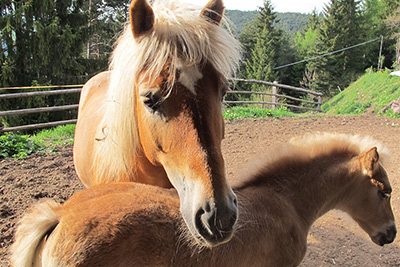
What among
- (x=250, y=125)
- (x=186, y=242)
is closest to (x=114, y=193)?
(x=186, y=242)

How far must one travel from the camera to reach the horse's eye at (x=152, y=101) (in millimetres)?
1516

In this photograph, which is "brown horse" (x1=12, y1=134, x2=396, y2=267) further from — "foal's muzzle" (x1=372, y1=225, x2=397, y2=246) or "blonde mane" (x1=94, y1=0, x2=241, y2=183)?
"blonde mane" (x1=94, y1=0, x2=241, y2=183)

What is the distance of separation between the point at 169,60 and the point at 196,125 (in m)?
0.39

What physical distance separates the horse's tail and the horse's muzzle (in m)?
0.77

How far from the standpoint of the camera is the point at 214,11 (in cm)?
179

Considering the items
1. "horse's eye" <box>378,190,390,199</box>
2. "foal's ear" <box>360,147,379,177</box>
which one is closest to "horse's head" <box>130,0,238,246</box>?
"foal's ear" <box>360,147,379,177</box>

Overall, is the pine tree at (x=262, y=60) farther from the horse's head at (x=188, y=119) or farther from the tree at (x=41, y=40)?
the horse's head at (x=188, y=119)

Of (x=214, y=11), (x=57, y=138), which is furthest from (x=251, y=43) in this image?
(x=214, y=11)

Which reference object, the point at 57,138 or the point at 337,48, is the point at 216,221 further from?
the point at 337,48

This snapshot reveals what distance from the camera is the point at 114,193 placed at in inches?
67.3

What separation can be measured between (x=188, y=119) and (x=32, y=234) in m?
0.97

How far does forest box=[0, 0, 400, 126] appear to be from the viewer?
41.8ft

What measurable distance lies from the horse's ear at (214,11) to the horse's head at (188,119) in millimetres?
90

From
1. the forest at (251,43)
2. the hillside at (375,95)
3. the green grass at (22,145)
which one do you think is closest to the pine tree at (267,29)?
the forest at (251,43)
